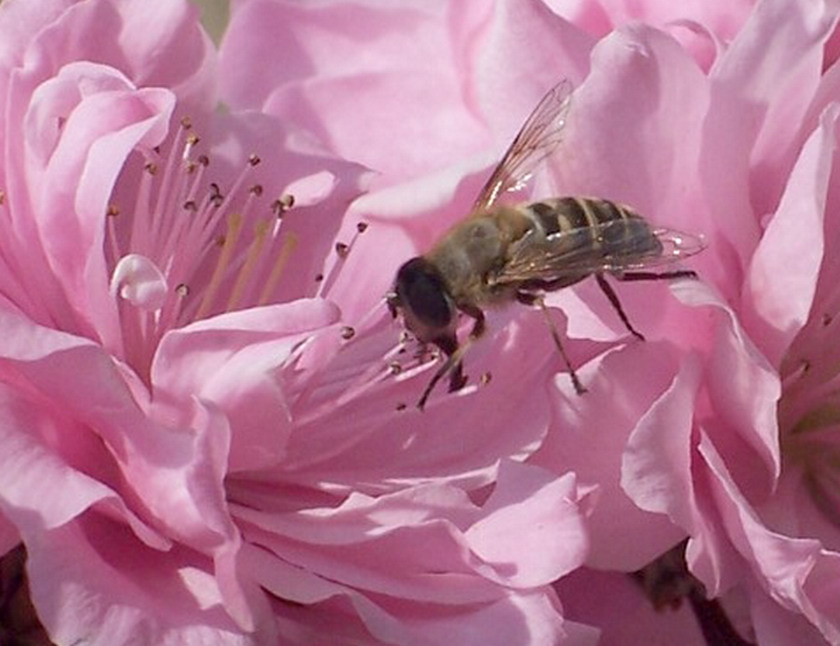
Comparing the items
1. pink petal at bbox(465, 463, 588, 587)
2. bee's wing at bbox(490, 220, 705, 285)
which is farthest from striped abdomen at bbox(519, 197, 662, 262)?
pink petal at bbox(465, 463, 588, 587)

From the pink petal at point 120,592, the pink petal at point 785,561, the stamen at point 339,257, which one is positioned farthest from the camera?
the stamen at point 339,257

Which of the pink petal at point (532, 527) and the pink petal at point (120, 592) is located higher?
the pink petal at point (120, 592)

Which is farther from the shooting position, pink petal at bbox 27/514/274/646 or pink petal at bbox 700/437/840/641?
pink petal at bbox 700/437/840/641

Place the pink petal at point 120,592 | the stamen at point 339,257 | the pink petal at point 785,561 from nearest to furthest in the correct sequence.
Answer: the pink petal at point 120,592 < the pink petal at point 785,561 < the stamen at point 339,257

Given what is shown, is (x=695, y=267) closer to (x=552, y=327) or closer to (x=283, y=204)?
(x=552, y=327)

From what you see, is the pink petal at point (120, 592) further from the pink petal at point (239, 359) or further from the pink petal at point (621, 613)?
the pink petal at point (621, 613)

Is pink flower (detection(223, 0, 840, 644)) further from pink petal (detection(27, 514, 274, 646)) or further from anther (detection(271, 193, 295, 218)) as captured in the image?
pink petal (detection(27, 514, 274, 646))

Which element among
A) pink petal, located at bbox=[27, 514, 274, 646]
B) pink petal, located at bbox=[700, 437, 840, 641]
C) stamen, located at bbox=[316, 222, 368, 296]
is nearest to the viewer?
pink petal, located at bbox=[27, 514, 274, 646]

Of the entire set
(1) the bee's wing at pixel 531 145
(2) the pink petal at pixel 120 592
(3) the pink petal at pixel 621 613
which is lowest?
(3) the pink petal at pixel 621 613

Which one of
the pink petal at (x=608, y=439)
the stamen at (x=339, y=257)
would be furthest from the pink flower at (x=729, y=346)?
the stamen at (x=339, y=257)
